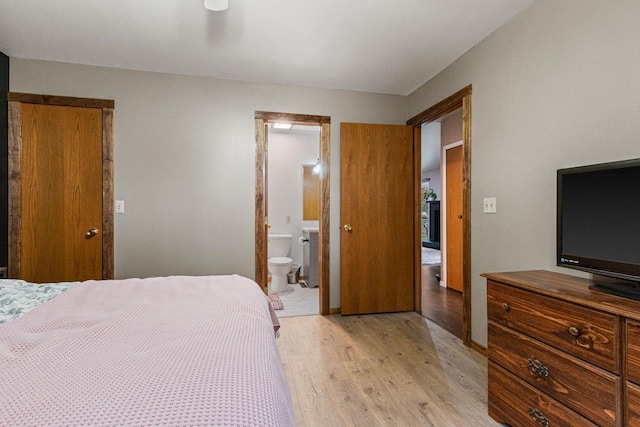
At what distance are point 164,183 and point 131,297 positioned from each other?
5.95 ft

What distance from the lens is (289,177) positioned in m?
5.30

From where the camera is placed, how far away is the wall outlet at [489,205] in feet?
7.95

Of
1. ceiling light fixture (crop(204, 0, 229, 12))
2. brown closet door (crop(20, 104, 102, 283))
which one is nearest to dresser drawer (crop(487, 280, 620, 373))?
ceiling light fixture (crop(204, 0, 229, 12))

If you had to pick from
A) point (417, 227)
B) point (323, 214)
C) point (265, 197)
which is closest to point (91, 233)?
point (265, 197)

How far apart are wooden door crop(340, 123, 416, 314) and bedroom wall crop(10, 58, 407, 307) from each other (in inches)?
30.6

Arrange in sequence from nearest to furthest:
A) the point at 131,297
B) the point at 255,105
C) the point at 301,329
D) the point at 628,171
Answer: the point at 628,171
the point at 131,297
the point at 301,329
the point at 255,105

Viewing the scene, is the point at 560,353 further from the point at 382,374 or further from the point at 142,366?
the point at 142,366

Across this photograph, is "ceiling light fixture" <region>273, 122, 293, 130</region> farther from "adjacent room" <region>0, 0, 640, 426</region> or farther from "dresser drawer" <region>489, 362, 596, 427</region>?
"dresser drawer" <region>489, 362, 596, 427</region>

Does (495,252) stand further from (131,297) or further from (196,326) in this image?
(131,297)

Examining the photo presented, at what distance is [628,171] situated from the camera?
4.50 ft

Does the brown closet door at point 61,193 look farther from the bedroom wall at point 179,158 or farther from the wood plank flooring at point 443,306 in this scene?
the wood plank flooring at point 443,306

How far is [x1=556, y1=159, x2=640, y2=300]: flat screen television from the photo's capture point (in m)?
1.36

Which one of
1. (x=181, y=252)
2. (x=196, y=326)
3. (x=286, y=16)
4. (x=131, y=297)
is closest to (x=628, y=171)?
(x=196, y=326)

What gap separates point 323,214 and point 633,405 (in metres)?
2.69
